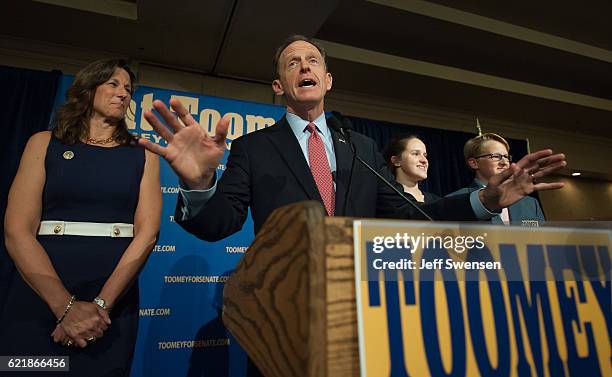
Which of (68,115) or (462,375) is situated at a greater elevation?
(68,115)

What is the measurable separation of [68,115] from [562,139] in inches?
260

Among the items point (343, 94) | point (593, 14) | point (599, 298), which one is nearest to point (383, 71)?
point (343, 94)

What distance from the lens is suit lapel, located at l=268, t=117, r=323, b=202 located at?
39.9 inches

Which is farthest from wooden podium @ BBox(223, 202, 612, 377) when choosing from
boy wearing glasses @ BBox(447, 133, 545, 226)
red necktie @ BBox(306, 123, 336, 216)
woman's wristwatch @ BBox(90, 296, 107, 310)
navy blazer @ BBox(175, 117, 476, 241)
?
boy wearing glasses @ BBox(447, 133, 545, 226)

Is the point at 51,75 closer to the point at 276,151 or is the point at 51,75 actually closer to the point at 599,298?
the point at 276,151

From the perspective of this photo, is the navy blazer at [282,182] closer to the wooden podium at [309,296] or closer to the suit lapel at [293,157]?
the suit lapel at [293,157]

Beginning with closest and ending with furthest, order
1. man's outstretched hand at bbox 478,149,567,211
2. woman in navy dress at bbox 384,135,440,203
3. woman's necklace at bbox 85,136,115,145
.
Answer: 1. man's outstretched hand at bbox 478,149,567,211
2. woman's necklace at bbox 85,136,115,145
3. woman in navy dress at bbox 384,135,440,203

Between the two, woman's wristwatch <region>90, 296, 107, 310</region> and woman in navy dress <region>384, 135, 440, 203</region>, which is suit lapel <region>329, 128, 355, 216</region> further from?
woman in navy dress <region>384, 135, 440, 203</region>

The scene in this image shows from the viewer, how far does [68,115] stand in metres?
1.35

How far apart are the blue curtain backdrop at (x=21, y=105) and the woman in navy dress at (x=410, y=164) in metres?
2.89

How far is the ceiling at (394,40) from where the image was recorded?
299 centimetres

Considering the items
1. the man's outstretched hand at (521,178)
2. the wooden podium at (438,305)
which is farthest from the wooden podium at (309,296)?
the man's outstretched hand at (521,178)

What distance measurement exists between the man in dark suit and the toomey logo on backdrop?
A: 259 millimetres

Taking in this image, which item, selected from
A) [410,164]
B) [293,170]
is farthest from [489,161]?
[293,170]
